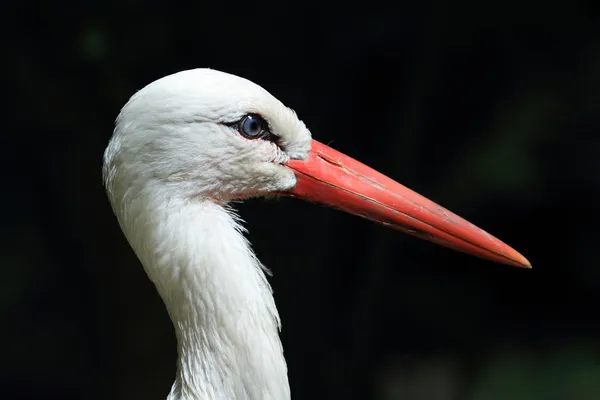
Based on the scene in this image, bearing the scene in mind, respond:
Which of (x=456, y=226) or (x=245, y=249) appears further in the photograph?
(x=456, y=226)

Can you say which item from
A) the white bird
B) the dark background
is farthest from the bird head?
the dark background

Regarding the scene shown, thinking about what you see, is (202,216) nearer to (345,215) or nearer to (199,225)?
(199,225)

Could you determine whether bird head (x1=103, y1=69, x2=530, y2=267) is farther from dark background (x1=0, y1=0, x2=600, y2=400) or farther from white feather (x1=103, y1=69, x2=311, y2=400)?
dark background (x1=0, y1=0, x2=600, y2=400)

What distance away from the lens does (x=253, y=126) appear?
1.66m

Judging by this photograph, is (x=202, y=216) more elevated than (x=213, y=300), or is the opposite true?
(x=202, y=216)

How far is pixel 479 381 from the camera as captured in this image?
387cm

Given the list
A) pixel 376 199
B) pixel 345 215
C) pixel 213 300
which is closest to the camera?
pixel 213 300

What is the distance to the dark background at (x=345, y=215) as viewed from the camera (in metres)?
3.41

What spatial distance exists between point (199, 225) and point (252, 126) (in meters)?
0.22

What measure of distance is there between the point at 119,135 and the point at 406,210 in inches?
23.0

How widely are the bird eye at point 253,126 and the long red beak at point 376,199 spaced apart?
102mm

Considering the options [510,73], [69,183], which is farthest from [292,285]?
[510,73]

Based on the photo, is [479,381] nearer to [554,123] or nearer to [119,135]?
[554,123]

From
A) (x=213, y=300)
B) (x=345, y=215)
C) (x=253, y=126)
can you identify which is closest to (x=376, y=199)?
(x=253, y=126)
